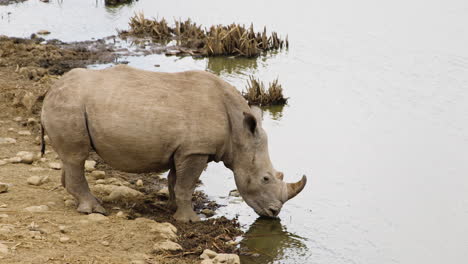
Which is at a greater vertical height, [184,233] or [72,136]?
[72,136]

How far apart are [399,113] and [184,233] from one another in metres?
6.95

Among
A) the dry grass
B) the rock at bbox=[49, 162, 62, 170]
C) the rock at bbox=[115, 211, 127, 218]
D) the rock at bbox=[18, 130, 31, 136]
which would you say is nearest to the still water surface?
the dry grass

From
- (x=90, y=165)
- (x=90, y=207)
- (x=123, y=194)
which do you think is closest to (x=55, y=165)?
(x=90, y=165)

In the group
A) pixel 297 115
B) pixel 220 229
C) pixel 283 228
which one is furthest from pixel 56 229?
pixel 297 115

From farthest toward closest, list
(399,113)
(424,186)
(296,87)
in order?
1. (296,87)
2. (399,113)
3. (424,186)

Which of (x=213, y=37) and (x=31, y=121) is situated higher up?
(x=213, y=37)

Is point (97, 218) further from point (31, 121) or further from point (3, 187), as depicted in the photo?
point (31, 121)

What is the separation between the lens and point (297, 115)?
13.7 m

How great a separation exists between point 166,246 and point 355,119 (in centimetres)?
688

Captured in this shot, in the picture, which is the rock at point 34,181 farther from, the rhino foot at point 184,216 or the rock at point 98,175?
the rhino foot at point 184,216

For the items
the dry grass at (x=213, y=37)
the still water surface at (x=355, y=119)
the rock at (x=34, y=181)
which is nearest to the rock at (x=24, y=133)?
the rock at (x=34, y=181)

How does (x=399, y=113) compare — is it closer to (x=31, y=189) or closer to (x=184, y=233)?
(x=184, y=233)

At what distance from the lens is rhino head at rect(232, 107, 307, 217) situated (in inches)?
328

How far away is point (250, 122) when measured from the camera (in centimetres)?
822
